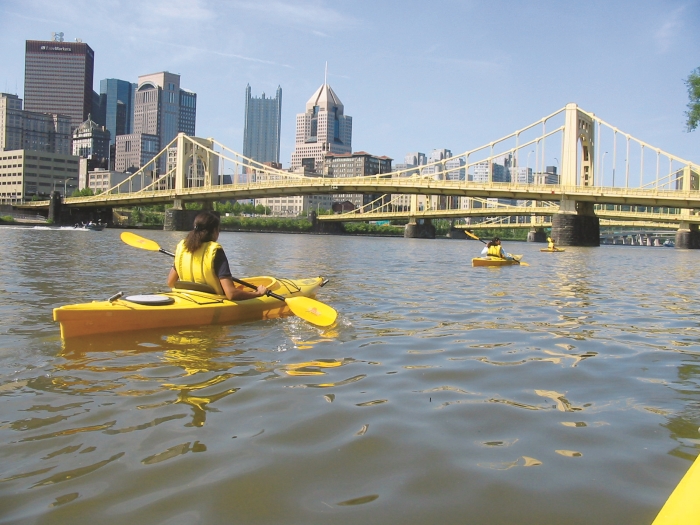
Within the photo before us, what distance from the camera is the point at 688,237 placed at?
56219mm

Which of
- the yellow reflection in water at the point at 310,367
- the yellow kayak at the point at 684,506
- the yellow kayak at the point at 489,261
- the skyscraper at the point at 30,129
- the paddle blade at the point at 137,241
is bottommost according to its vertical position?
the yellow reflection in water at the point at 310,367

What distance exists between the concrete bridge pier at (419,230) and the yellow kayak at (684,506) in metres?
72.5

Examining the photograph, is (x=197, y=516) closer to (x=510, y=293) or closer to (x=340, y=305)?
(x=340, y=305)

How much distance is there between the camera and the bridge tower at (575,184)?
141ft

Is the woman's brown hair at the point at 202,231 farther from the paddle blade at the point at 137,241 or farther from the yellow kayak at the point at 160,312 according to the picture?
the paddle blade at the point at 137,241

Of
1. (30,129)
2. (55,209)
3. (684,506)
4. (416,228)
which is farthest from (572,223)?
(30,129)

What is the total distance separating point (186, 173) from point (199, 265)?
5916cm

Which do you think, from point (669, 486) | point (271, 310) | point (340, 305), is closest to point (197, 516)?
point (669, 486)

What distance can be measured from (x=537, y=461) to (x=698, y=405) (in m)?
1.57

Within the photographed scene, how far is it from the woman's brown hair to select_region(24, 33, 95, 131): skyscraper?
20119cm

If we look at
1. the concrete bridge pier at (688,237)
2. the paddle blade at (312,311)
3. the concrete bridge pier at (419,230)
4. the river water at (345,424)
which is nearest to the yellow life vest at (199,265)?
the river water at (345,424)

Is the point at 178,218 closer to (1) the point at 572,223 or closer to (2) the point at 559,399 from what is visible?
(1) the point at 572,223

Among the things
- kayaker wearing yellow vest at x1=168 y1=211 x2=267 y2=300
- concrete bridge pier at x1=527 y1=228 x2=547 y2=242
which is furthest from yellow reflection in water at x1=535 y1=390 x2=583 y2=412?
concrete bridge pier at x1=527 y1=228 x2=547 y2=242

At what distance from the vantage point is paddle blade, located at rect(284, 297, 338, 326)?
617 centimetres
